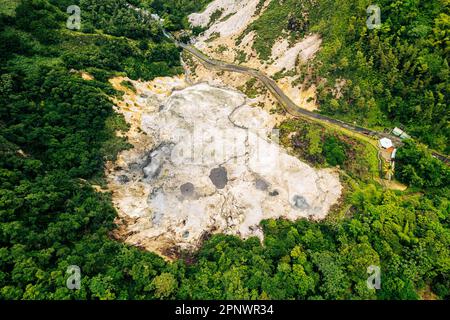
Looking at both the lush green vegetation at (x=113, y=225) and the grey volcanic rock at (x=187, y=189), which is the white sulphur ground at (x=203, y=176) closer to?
the grey volcanic rock at (x=187, y=189)

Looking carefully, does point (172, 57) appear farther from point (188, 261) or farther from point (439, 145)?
point (439, 145)

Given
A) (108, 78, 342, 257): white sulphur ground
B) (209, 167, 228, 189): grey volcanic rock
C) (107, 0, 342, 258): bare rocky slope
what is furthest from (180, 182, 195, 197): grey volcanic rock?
(209, 167, 228, 189): grey volcanic rock

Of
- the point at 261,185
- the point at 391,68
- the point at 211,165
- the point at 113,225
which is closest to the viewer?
the point at 113,225

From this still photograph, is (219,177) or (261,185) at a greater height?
(219,177)

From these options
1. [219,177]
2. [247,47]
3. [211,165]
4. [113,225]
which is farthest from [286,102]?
[113,225]

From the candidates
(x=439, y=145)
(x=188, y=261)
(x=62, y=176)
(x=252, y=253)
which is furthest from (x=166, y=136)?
(x=439, y=145)

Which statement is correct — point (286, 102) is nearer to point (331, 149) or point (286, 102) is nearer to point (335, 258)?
point (331, 149)

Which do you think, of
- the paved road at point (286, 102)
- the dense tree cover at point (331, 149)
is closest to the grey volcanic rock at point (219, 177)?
the dense tree cover at point (331, 149)
